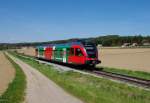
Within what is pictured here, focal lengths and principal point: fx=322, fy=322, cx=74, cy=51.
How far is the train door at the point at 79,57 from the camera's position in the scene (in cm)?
3444

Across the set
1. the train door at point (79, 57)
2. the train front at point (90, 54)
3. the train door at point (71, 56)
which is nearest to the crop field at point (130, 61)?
the train front at point (90, 54)

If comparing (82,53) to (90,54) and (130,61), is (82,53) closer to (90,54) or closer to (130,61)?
(90,54)

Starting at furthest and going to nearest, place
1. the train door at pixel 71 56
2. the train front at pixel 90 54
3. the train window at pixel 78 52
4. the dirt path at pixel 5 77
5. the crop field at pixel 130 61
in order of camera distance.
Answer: the train door at pixel 71 56 → the crop field at pixel 130 61 → the train window at pixel 78 52 → the train front at pixel 90 54 → the dirt path at pixel 5 77

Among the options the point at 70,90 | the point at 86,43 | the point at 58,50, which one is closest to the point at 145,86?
the point at 70,90

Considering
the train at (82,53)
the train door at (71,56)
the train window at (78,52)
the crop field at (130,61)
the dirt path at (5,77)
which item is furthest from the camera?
the train door at (71,56)

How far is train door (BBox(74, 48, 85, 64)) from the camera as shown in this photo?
34.4 meters

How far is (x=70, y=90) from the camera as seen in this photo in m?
16.6

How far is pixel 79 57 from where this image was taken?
35.1 metres

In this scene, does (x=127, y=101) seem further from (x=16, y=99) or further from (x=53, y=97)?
(x=16, y=99)

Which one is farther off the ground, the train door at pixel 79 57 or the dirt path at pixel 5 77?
the train door at pixel 79 57

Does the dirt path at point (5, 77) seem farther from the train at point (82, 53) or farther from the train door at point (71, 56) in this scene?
the train at point (82, 53)

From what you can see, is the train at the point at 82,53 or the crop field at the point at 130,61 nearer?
the train at the point at 82,53

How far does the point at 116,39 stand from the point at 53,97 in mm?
184519

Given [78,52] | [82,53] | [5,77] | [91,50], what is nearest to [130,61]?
[91,50]
